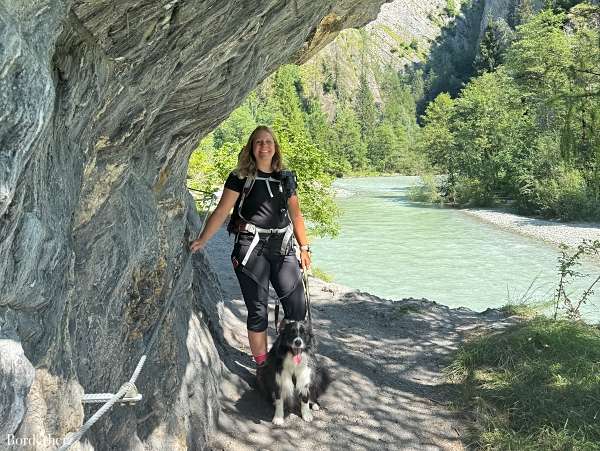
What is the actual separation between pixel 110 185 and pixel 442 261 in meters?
16.0

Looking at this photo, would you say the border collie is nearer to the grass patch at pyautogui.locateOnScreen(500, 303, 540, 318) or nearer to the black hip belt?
the black hip belt

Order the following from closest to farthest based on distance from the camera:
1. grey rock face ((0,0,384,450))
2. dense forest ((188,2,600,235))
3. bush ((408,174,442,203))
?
grey rock face ((0,0,384,450))
dense forest ((188,2,600,235))
bush ((408,174,442,203))

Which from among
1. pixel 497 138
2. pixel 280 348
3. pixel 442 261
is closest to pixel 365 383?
pixel 280 348

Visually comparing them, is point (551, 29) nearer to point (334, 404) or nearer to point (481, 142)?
point (481, 142)

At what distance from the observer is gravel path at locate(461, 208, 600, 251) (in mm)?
20859

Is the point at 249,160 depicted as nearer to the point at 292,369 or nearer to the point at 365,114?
the point at 292,369

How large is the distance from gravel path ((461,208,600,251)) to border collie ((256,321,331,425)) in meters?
17.1

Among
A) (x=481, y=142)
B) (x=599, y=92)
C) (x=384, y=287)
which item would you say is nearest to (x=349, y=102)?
(x=481, y=142)

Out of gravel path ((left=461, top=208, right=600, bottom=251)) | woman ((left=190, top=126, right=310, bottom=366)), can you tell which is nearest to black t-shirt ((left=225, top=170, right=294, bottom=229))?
woman ((left=190, top=126, right=310, bottom=366))

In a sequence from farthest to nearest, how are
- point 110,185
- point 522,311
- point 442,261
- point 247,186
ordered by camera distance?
point 442,261
point 522,311
point 247,186
point 110,185

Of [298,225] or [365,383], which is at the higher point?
[298,225]

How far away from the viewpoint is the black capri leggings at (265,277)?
410 cm

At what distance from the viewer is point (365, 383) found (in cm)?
514

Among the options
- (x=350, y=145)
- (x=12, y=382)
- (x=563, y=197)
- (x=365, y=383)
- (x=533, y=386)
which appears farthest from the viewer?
(x=350, y=145)
